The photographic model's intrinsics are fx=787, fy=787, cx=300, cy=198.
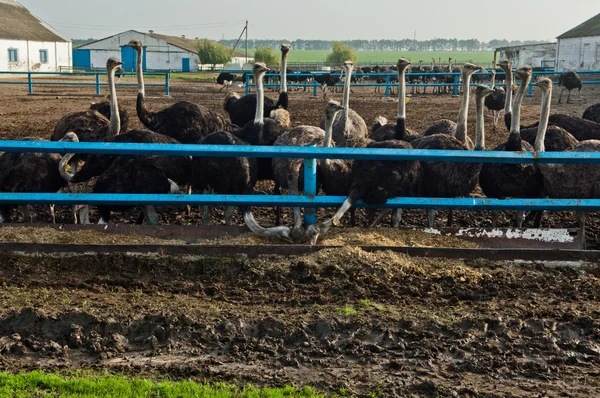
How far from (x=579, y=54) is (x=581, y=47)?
0.41 m

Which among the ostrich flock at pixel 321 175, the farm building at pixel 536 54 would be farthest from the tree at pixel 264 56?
the ostrich flock at pixel 321 175

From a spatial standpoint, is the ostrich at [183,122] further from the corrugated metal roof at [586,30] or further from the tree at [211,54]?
the tree at [211,54]

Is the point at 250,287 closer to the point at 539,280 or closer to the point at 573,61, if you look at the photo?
the point at 539,280

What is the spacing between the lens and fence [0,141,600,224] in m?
6.02

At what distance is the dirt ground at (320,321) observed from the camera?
389 cm

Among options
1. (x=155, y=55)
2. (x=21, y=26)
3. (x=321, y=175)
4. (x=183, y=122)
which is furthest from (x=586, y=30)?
(x=321, y=175)

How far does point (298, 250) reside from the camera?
567cm

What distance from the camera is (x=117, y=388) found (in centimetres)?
364

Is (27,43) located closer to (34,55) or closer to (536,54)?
(34,55)

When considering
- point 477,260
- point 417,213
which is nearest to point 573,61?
point 417,213

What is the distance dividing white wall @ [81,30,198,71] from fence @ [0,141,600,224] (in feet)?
214

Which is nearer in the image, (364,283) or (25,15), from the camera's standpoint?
(364,283)

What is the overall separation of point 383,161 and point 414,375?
3.02 meters

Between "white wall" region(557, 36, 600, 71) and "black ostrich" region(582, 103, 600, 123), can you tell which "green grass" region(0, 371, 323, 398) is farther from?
"white wall" region(557, 36, 600, 71)
